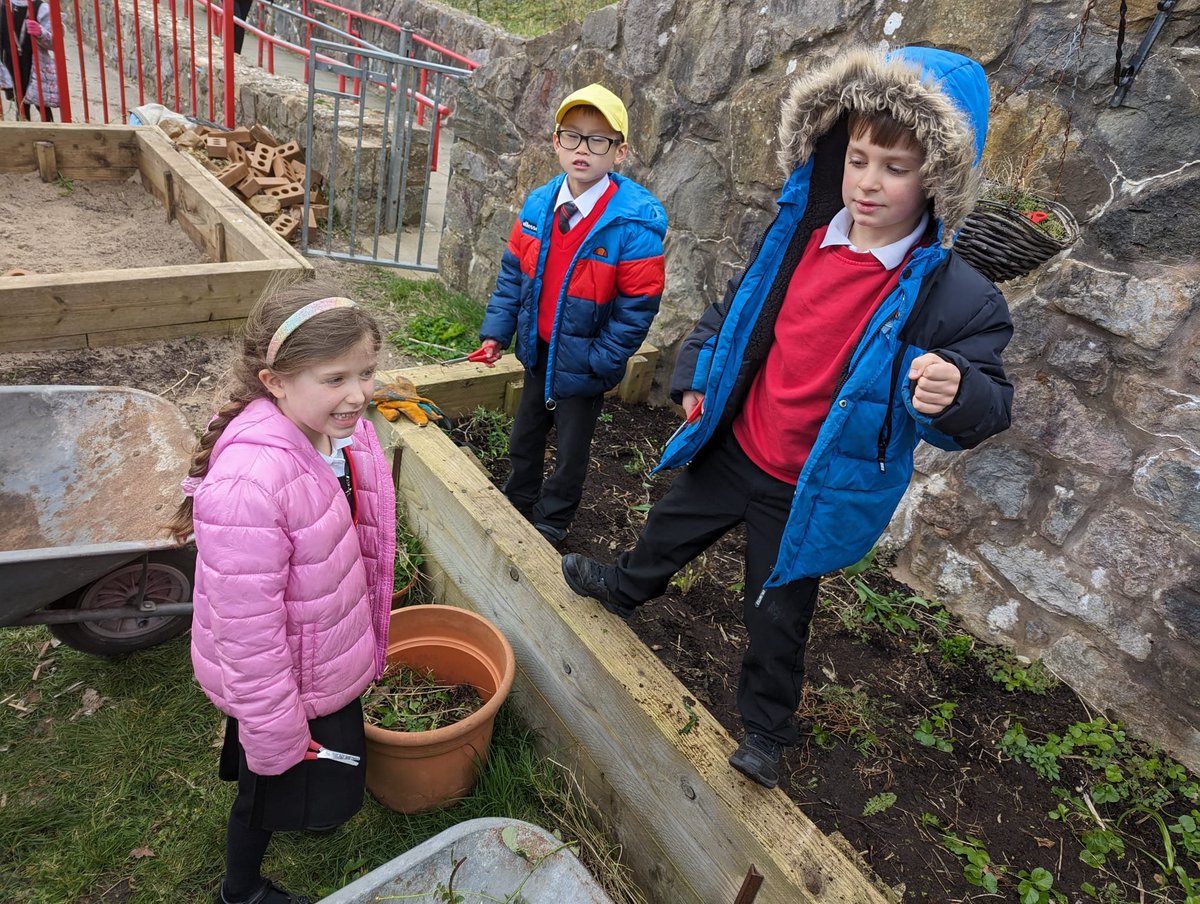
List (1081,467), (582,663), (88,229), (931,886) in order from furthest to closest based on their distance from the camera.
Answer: (88,229)
(1081,467)
(582,663)
(931,886)

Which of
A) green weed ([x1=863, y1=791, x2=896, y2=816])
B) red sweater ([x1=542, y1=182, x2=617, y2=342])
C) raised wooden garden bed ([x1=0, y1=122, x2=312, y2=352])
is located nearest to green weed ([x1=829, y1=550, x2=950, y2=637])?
green weed ([x1=863, y1=791, x2=896, y2=816])

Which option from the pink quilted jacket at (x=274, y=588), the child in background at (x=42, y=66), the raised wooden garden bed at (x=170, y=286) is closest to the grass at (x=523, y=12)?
the child in background at (x=42, y=66)

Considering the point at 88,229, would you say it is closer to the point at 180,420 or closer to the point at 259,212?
the point at 259,212

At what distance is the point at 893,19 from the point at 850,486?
206 centimetres

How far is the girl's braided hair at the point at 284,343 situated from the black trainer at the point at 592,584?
93cm

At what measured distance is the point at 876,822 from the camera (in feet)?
7.19

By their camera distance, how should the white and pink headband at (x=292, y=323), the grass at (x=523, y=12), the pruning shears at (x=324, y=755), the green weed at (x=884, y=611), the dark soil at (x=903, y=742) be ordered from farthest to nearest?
the grass at (x=523, y=12) < the green weed at (x=884, y=611) < the dark soil at (x=903, y=742) < the pruning shears at (x=324, y=755) < the white and pink headband at (x=292, y=323)

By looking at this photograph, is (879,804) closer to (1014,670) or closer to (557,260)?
(1014,670)

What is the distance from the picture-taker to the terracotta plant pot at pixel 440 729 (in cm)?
215

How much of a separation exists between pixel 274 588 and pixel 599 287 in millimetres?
1562

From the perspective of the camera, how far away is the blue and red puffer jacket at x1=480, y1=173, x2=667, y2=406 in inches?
107

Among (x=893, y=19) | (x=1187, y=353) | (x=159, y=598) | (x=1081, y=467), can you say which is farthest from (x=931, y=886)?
(x=893, y=19)

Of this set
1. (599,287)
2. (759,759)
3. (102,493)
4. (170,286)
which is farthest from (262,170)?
(759,759)

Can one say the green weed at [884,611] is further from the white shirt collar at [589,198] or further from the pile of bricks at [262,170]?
the pile of bricks at [262,170]
